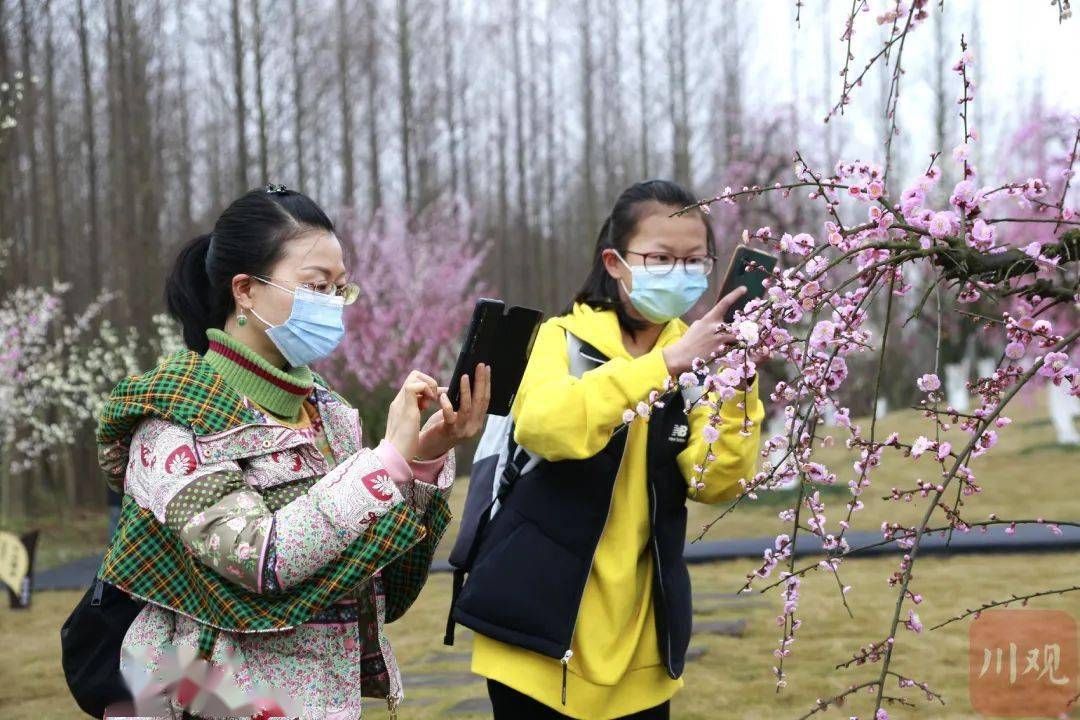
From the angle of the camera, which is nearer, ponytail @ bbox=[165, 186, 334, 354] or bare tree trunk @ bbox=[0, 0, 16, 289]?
ponytail @ bbox=[165, 186, 334, 354]

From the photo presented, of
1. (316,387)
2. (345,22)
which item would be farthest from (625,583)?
(345,22)

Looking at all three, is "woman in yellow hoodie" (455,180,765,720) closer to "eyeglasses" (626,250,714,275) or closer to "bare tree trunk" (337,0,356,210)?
"eyeglasses" (626,250,714,275)

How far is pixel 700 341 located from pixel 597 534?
0.49m

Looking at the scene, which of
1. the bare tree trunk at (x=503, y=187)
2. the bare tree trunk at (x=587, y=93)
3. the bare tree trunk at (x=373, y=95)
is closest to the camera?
the bare tree trunk at (x=373, y=95)

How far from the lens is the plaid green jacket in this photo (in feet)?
6.31

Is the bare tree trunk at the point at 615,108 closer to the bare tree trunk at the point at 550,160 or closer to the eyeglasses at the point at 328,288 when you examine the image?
the bare tree trunk at the point at 550,160

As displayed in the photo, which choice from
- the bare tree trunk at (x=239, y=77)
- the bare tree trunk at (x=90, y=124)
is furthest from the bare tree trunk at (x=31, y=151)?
the bare tree trunk at (x=239, y=77)

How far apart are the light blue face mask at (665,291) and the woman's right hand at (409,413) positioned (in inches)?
33.8

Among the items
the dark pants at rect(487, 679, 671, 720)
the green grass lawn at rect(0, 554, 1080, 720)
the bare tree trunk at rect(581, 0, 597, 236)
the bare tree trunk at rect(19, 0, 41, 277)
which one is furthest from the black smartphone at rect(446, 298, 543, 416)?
the bare tree trunk at rect(581, 0, 597, 236)

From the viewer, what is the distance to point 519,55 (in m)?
24.9

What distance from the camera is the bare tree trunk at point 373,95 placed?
71.0ft

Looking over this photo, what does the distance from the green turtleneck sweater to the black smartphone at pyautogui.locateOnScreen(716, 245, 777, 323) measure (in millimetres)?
947

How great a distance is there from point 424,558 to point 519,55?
77.5 ft

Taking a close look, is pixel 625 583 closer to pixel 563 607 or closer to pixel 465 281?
pixel 563 607
